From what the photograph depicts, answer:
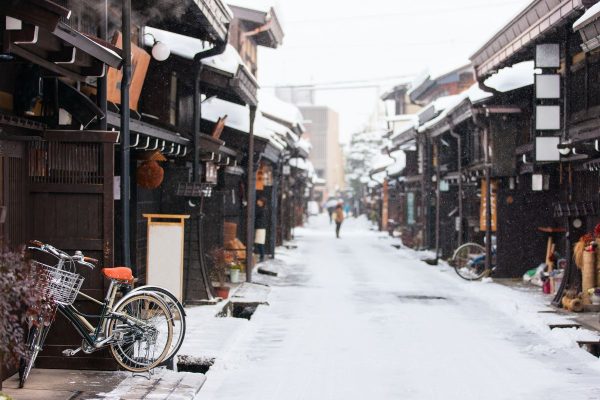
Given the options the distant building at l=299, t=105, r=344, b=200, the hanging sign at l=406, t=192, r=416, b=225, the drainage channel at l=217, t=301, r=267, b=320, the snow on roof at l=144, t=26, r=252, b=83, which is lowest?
the drainage channel at l=217, t=301, r=267, b=320

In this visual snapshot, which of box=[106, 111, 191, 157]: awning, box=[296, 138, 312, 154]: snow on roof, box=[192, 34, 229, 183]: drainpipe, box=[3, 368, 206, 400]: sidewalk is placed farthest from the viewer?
box=[296, 138, 312, 154]: snow on roof

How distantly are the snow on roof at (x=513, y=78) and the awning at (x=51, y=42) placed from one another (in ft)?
47.8

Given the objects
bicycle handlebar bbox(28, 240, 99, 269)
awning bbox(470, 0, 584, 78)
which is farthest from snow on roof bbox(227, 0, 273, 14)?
bicycle handlebar bbox(28, 240, 99, 269)

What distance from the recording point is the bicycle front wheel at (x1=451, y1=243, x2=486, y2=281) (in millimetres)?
24328

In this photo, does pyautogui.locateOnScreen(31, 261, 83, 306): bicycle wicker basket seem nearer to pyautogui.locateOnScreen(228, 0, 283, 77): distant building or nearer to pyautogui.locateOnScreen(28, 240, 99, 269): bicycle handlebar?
pyautogui.locateOnScreen(28, 240, 99, 269): bicycle handlebar

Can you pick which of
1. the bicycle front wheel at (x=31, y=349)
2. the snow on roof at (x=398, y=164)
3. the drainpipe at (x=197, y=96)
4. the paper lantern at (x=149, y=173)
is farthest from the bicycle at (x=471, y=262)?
the snow on roof at (x=398, y=164)

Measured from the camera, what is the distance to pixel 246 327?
1412 cm

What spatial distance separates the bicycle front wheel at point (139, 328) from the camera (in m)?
9.23

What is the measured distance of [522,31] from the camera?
18547mm

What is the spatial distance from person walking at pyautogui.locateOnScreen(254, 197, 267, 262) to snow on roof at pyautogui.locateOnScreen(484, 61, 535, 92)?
893 cm

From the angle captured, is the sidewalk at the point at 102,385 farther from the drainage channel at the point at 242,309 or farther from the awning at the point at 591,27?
the awning at the point at 591,27

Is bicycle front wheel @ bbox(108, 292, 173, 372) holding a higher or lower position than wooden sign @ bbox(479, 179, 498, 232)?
lower

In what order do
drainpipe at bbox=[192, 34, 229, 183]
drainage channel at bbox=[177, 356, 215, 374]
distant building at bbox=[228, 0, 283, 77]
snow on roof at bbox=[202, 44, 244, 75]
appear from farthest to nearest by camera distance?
distant building at bbox=[228, 0, 283, 77] < snow on roof at bbox=[202, 44, 244, 75] < drainpipe at bbox=[192, 34, 229, 183] < drainage channel at bbox=[177, 356, 215, 374]

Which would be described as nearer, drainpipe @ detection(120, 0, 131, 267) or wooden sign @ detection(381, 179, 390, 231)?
drainpipe @ detection(120, 0, 131, 267)
